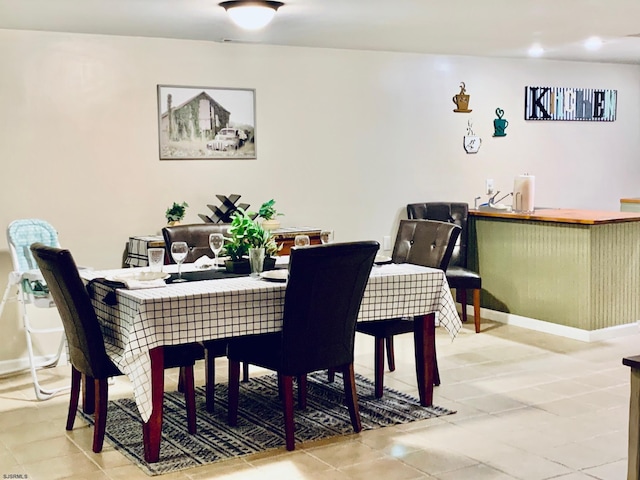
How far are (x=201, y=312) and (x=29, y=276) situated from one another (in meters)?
1.68

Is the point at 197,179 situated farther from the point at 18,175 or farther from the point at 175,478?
the point at 175,478

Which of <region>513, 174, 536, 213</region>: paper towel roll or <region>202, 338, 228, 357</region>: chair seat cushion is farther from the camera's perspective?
<region>513, 174, 536, 213</region>: paper towel roll

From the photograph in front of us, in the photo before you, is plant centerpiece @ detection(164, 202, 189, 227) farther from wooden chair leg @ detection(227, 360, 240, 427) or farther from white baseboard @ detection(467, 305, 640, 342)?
white baseboard @ detection(467, 305, 640, 342)

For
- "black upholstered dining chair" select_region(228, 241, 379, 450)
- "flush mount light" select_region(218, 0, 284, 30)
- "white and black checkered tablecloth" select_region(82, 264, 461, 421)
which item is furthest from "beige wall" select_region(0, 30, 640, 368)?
"black upholstered dining chair" select_region(228, 241, 379, 450)

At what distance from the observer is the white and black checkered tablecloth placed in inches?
131

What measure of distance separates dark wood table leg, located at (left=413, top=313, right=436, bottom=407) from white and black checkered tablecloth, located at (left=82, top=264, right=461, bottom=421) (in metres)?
0.11

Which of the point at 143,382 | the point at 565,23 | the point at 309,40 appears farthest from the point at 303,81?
the point at 143,382

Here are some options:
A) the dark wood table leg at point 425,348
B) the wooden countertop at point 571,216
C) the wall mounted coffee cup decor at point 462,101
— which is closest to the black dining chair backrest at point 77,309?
the dark wood table leg at point 425,348

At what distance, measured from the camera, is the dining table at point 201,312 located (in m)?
3.34

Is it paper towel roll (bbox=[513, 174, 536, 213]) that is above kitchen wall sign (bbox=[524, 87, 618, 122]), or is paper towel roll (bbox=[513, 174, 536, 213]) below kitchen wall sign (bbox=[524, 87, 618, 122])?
below

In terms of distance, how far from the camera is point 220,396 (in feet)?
14.6

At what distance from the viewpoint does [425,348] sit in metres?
4.12

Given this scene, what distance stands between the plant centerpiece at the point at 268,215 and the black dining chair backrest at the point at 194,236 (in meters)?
0.85

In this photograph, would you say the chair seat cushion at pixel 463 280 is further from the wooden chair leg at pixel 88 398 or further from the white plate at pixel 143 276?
the wooden chair leg at pixel 88 398
